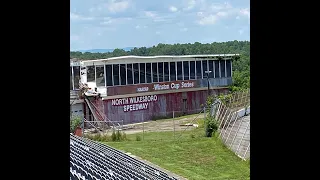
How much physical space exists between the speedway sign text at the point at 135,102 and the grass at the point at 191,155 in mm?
3342

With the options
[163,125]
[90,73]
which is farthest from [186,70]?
[90,73]

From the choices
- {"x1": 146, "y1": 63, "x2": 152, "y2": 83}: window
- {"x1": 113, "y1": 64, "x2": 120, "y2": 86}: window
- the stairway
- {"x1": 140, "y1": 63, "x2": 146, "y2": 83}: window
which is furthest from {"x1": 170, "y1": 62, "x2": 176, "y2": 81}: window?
the stairway

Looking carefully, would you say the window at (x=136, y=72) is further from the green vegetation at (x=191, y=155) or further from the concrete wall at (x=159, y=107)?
the green vegetation at (x=191, y=155)

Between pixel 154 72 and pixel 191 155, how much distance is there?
7.71 m

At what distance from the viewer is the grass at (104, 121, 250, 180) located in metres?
8.30

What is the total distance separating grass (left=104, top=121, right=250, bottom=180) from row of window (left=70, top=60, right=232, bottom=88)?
12.0ft

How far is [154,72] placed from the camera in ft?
57.1

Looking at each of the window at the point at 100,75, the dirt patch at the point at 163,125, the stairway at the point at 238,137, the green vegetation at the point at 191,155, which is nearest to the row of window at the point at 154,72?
the window at the point at 100,75

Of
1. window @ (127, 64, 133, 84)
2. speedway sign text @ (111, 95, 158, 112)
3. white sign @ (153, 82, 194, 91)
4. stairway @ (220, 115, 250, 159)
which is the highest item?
window @ (127, 64, 133, 84)

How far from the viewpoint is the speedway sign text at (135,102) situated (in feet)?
53.3

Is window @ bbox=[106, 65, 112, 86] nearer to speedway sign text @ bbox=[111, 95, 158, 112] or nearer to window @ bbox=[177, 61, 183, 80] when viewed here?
speedway sign text @ bbox=[111, 95, 158, 112]
